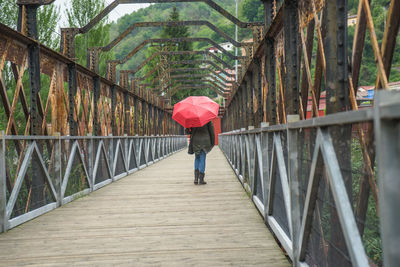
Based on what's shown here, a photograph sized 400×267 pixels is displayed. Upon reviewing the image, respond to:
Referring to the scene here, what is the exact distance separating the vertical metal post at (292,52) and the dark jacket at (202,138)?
12.0ft

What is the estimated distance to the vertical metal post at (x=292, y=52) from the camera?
370 cm

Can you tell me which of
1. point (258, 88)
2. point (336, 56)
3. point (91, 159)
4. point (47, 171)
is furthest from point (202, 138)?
point (336, 56)

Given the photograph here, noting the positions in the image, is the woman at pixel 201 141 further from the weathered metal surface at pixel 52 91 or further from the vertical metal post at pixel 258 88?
the weathered metal surface at pixel 52 91

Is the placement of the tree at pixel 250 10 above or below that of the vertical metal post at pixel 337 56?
above

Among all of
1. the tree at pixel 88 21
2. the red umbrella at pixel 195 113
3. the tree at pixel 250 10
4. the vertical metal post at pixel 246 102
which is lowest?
the red umbrella at pixel 195 113

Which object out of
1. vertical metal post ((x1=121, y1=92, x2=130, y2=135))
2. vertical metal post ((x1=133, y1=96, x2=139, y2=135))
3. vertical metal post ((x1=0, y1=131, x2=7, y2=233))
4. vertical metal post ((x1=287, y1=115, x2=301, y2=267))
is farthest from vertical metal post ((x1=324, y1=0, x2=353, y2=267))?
vertical metal post ((x1=133, y1=96, x2=139, y2=135))

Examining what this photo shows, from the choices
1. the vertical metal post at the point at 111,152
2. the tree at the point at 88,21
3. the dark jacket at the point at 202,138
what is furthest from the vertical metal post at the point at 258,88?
the tree at the point at 88,21

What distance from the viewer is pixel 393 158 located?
43.2 inches

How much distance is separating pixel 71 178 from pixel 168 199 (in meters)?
1.38

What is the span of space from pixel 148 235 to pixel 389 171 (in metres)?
2.88

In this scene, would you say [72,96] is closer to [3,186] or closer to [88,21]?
[3,186]

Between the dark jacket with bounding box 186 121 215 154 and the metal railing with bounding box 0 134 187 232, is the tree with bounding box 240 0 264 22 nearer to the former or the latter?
the dark jacket with bounding box 186 121 215 154

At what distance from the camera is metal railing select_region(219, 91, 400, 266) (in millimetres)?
1112

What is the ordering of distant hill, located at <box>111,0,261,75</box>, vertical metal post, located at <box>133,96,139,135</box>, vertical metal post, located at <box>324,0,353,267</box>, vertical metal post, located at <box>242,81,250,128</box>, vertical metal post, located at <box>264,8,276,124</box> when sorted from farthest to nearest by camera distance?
distant hill, located at <box>111,0,261,75</box> → vertical metal post, located at <box>133,96,139,135</box> → vertical metal post, located at <box>242,81,250,128</box> → vertical metal post, located at <box>264,8,276,124</box> → vertical metal post, located at <box>324,0,353,267</box>
